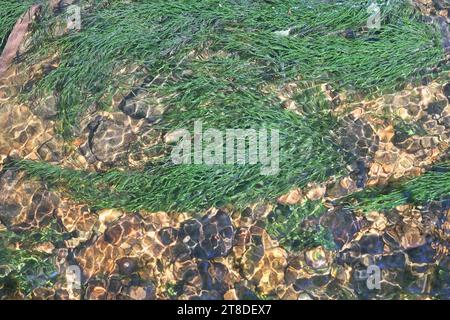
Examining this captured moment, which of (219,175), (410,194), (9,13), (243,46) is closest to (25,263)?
(219,175)

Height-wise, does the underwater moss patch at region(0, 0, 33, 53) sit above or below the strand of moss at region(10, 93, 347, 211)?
above

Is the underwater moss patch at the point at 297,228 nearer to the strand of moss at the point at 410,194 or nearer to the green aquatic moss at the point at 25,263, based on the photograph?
the strand of moss at the point at 410,194

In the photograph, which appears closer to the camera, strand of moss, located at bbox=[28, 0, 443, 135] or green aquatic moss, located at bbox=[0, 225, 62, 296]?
green aquatic moss, located at bbox=[0, 225, 62, 296]

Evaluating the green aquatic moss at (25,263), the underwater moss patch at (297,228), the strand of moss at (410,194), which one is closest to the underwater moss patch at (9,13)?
the green aquatic moss at (25,263)

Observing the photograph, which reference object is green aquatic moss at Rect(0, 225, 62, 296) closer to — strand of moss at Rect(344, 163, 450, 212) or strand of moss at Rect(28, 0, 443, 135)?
strand of moss at Rect(28, 0, 443, 135)

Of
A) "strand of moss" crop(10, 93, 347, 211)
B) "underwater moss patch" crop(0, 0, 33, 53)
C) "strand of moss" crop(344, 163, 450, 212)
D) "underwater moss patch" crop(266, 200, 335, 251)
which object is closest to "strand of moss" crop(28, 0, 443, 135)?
"strand of moss" crop(10, 93, 347, 211)

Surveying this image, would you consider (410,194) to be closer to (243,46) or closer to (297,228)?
(297,228)
